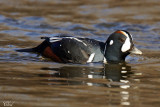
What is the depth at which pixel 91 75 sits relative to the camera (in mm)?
7977

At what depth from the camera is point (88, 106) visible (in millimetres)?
5945

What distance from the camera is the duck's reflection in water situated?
734 cm

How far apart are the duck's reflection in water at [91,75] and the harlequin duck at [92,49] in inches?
12.6

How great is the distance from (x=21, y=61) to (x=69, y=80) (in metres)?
2.18

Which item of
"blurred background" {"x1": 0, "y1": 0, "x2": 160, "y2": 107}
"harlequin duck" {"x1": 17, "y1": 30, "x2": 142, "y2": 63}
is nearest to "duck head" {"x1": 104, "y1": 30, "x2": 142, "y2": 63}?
"harlequin duck" {"x1": 17, "y1": 30, "x2": 142, "y2": 63}

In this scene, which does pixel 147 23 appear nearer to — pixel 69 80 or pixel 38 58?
pixel 38 58

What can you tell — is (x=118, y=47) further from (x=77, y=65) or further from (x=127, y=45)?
(x=77, y=65)

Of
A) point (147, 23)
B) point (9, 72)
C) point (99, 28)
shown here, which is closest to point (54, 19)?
point (99, 28)

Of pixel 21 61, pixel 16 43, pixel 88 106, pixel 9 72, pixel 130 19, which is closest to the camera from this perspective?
pixel 88 106

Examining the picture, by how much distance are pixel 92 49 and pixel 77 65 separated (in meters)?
0.48

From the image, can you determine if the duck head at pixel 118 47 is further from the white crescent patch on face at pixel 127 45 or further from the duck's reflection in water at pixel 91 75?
the duck's reflection in water at pixel 91 75

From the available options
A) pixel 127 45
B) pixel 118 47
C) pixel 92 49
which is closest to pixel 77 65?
pixel 92 49

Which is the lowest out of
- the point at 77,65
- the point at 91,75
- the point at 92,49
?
the point at 91,75

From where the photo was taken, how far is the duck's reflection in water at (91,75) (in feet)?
24.1
